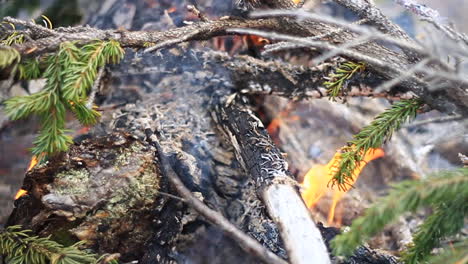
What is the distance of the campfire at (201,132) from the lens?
5.14 ft

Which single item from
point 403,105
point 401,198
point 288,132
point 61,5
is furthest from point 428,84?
point 61,5

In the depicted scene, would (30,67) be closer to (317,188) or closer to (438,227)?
(438,227)

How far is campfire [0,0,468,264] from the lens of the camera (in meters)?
1.57

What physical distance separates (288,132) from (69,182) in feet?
5.50

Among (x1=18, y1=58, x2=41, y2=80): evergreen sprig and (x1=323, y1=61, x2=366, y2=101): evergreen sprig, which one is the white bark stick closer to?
(x1=323, y1=61, x2=366, y2=101): evergreen sprig

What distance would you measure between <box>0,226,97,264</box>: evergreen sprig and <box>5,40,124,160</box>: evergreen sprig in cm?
41

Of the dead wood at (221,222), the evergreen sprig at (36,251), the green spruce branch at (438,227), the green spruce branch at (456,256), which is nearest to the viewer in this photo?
the green spruce branch at (456,256)

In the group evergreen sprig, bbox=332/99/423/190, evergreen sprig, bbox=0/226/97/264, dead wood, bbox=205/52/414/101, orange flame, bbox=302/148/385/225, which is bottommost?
orange flame, bbox=302/148/385/225

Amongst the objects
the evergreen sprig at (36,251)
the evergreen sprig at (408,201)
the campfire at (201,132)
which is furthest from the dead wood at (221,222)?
the evergreen sprig at (36,251)

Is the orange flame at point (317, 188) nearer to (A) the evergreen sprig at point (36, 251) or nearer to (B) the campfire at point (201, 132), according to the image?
(B) the campfire at point (201, 132)

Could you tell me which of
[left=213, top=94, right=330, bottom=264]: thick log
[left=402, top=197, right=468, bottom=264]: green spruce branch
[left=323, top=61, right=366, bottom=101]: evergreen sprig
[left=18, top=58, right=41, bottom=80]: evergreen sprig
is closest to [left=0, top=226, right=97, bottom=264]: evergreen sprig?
[left=18, top=58, right=41, bottom=80]: evergreen sprig

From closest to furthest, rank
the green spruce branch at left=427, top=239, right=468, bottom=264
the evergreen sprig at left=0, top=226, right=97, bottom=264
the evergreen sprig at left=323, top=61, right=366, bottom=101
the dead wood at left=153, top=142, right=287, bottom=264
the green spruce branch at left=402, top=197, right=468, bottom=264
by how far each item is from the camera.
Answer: the green spruce branch at left=427, top=239, right=468, bottom=264 → the green spruce branch at left=402, top=197, right=468, bottom=264 → the dead wood at left=153, top=142, right=287, bottom=264 → the evergreen sprig at left=0, top=226, right=97, bottom=264 → the evergreen sprig at left=323, top=61, right=366, bottom=101

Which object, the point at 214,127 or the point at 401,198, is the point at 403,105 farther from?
the point at 214,127

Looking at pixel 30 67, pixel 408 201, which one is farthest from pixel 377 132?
pixel 30 67
